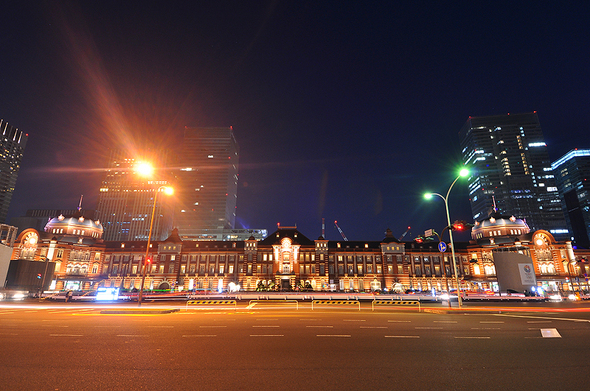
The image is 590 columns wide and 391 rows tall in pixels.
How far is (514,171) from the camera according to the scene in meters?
160

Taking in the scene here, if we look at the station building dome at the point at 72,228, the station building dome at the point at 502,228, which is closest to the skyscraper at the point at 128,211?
the station building dome at the point at 72,228

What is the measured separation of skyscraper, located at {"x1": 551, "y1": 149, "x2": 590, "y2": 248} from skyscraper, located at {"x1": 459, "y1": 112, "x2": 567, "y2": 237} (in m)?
8.10

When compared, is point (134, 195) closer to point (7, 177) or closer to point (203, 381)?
point (7, 177)

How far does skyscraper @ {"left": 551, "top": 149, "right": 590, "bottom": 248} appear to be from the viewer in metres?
144

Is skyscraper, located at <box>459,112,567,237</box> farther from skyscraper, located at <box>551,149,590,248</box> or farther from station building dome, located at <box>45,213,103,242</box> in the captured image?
station building dome, located at <box>45,213,103,242</box>

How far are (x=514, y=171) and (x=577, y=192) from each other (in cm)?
3045

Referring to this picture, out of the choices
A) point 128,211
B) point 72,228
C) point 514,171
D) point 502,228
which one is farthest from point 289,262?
point 128,211

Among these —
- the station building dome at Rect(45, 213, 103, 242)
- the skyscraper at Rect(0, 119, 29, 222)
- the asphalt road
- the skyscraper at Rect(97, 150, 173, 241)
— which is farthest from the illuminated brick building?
the skyscraper at Rect(0, 119, 29, 222)

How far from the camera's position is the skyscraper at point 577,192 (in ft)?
473

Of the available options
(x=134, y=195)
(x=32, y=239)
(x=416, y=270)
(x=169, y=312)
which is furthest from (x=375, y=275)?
(x=134, y=195)

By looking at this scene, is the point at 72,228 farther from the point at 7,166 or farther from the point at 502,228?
the point at 7,166

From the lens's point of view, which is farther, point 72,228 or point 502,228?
point 502,228

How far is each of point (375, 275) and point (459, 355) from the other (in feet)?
227

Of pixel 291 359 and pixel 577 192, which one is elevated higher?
pixel 577 192
